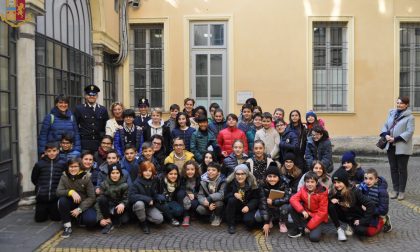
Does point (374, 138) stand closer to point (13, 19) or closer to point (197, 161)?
point (197, 161)

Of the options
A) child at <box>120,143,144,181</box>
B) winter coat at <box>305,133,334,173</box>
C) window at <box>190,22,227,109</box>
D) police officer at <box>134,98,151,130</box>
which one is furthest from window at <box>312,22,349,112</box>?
child at <box>120,143,144,181</box>

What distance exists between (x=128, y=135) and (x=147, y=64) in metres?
6.04

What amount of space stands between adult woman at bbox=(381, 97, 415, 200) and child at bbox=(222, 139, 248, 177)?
2691mm

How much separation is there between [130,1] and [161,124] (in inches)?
234

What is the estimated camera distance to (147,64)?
12.8 metres

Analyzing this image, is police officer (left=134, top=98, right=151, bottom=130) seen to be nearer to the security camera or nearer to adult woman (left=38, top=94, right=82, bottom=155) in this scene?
adult woman (left=38, top=94, right=82, bottom=155)

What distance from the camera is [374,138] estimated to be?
12.6 m

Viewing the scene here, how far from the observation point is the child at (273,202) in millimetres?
5934

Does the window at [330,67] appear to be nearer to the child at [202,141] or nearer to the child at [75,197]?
the child at [202,141]

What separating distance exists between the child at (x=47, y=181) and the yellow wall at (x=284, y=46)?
6466 millimetres

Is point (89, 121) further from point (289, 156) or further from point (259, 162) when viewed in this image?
point (289, 156)

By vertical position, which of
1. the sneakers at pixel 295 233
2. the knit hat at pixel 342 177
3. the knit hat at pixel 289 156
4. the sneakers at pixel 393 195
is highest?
the knit hat at pixel 289 156

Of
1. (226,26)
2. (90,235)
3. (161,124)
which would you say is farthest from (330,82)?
(90,235)

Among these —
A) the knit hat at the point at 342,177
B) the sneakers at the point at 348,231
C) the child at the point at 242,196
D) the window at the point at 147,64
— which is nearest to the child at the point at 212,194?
the child at the point at 242,196
